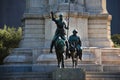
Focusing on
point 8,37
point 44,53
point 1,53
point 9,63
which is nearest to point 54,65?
point 44,53

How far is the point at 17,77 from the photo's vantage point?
27516 mm

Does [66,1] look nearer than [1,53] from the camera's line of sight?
Yes

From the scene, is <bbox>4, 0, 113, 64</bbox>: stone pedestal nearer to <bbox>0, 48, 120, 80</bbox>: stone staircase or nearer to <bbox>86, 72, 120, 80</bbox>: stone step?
<bbox>0, 48, 120, 80</bbox>: stone staircase

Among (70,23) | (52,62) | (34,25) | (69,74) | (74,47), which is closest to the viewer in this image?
(69,74)

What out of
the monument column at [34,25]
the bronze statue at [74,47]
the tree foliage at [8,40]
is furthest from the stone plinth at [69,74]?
the tree foliage at [8,40]

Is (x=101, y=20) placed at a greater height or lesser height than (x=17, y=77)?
greater

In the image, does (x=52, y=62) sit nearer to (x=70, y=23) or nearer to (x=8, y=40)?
(x=70, y=23)

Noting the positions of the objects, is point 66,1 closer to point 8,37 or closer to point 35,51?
point 35,51

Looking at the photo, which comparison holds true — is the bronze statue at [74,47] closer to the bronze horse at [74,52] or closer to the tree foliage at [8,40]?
the bronze horse at [74,52]

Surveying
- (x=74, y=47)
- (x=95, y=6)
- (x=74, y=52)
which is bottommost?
(x=74, y=52)

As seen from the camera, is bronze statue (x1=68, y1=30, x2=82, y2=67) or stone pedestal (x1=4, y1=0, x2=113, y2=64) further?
stone pedestal (x1=4, y1=0, x2=113, y2=64)

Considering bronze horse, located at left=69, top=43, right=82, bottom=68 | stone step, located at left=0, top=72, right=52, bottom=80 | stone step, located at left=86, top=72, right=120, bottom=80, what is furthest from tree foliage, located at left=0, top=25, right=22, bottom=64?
stone step, located at left=86, top=72, right=120, bottom=80

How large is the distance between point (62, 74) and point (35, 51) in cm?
627

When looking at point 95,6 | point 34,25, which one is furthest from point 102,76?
point 34,25
